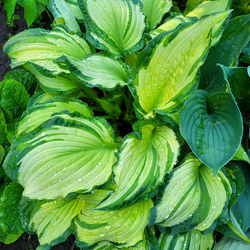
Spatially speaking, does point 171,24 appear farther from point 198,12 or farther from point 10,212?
point 10,212

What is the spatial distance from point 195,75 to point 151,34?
0.46 metres

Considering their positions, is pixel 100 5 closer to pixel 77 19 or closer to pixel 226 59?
pixel 77 19

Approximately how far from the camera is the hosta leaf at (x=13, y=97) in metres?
1.27

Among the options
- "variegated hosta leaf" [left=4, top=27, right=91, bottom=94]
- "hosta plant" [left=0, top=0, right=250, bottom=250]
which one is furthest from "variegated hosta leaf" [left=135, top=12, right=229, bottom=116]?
"variegated hosta leaf" [left=4, top=27, right=91, bottom=94]

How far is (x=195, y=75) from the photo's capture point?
0.83 m

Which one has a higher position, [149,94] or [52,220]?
[149,94]

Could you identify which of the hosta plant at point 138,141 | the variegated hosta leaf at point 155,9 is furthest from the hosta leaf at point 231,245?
the variegated hosta leaf at point 155,9

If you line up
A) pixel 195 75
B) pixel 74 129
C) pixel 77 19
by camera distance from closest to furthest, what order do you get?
pixel 195 75
pixel 74 129
pixel 77 19

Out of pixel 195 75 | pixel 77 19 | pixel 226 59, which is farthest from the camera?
pixel 77 19

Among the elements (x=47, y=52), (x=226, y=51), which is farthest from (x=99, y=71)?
(x=226, y=51)

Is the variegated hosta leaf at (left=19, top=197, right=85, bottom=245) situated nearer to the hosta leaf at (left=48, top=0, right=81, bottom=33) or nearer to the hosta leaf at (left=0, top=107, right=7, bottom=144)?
the hosta leaf at (left=0, top=107, right=7, bottom=144)

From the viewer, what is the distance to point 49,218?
1089mm

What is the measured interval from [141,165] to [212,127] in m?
0.28

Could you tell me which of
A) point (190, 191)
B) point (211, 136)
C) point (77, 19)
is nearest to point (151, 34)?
point (77, 19)
